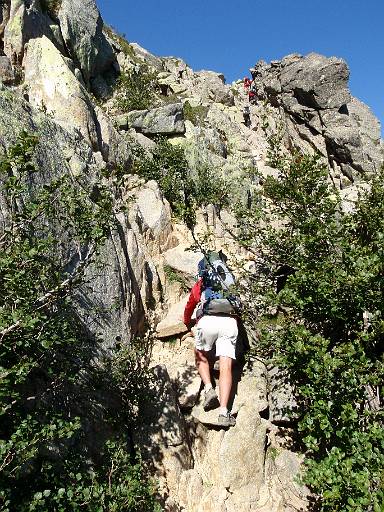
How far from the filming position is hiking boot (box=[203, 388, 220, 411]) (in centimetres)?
838

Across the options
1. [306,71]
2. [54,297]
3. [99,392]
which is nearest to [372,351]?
[99,392]

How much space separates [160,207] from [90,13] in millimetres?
18219

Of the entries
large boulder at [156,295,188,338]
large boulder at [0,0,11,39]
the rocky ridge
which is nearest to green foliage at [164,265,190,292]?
the rocky ridge

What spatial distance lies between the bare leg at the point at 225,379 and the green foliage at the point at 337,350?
3.09 feet

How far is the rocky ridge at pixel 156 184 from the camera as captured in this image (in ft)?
25.5

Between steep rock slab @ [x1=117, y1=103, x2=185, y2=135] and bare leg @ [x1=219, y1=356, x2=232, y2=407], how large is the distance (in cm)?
1703

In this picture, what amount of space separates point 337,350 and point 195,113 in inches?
925

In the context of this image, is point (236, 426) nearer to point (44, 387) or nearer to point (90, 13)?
point (44, 387)

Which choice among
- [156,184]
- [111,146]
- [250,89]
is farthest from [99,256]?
[250,89]

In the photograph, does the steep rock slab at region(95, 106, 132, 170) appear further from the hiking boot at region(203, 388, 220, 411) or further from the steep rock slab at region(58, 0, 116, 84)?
the hiking boot at region(203, 388, 220, 411)

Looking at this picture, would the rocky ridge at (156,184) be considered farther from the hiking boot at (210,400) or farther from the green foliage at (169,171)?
the green foliage at (169,171)

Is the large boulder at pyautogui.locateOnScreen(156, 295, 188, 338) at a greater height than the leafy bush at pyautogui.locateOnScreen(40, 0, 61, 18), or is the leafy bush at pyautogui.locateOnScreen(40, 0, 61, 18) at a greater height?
the leafy bush at pyautogui.locateOnScreen(40, 0, 61, 18)

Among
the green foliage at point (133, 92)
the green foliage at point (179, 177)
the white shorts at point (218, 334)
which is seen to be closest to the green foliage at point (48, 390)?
the white shorts at point (218, 334)

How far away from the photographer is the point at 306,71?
107ft
